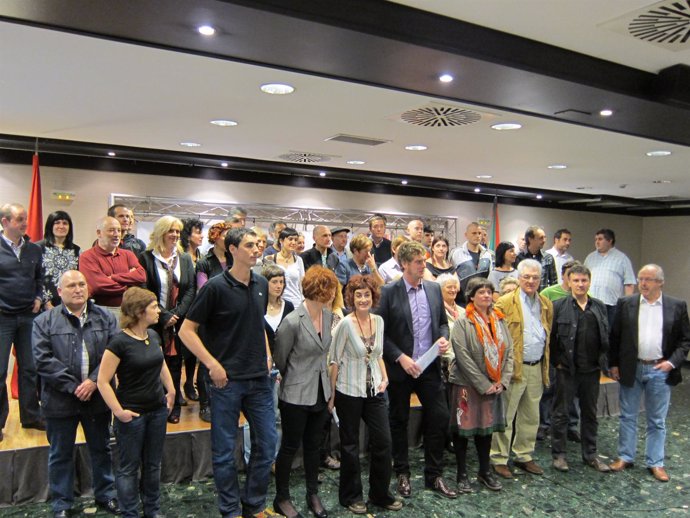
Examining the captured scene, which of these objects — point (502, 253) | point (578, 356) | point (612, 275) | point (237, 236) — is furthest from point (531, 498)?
point (612, 275)

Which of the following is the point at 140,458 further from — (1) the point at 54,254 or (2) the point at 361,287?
(1) the point at 54,254

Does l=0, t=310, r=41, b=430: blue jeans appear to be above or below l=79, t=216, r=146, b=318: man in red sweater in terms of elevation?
below

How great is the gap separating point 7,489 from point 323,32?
3.24 meters

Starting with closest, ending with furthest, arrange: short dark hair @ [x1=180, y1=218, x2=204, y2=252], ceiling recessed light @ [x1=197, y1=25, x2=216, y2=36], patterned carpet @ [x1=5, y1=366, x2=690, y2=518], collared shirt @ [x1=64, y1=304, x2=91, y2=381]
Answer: ceiling recessed light @ [x1=197, y1=25, x2=216, y2=36], collared shirt @ [x1=64, y1=304, x2=91, y2=381], patterned carpet @ [x1=5, y1=366, x2=690, y2=518], short dark hair @ [x1=180, y1=218, x2=204, y2=252]

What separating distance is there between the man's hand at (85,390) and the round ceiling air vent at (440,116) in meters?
2.94

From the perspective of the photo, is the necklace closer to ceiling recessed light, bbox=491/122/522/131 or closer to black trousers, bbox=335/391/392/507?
black trousers, bbox=335/391/392/507

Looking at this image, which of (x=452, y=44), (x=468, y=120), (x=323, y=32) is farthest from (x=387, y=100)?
(x=323, y=32)

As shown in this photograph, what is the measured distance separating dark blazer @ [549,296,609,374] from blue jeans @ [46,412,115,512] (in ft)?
10.5

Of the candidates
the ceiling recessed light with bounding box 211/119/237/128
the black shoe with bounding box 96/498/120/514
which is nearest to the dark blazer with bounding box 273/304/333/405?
the black shoe with bounding box 96/498/120/514

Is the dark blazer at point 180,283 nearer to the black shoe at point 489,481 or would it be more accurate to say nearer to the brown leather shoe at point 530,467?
the black shoe at point 489,481

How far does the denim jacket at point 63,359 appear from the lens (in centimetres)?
295

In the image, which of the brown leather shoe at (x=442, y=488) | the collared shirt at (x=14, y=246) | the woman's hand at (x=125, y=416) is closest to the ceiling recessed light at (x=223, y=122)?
the collared shirt at (x=14, y=246)

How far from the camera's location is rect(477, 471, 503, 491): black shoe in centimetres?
374

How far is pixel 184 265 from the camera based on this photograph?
13.1 feet
